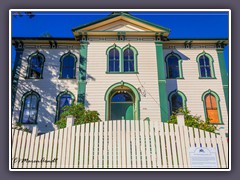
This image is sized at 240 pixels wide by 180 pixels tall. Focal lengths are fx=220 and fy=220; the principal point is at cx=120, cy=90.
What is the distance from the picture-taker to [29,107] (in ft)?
39.9

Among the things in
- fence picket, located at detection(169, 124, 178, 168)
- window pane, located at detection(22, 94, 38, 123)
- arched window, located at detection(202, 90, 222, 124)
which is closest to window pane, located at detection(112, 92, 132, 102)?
arched window, located at detection(202, 90, 222, 124)

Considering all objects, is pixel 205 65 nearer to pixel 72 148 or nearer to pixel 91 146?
pixel 91 146

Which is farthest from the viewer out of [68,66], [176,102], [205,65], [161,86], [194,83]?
[205,65]

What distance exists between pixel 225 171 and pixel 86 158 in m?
3.21

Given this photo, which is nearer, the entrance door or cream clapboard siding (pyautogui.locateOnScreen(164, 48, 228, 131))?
the entrance door

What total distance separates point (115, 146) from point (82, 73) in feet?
24.4

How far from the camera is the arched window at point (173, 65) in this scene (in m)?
13.2

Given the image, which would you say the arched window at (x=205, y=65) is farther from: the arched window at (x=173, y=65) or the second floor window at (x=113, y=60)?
the second floor window at (x=113, y=60)

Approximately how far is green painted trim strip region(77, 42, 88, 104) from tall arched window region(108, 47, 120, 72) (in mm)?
1403

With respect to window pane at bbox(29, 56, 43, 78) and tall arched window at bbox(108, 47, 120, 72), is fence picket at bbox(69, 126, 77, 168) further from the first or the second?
window pane at bbox(29, 56, 43, 78)

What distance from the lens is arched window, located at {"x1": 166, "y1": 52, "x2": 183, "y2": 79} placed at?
43.4 feet

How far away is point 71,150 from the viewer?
5.40 metres

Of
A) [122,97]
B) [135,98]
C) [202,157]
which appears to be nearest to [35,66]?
[122,97]
